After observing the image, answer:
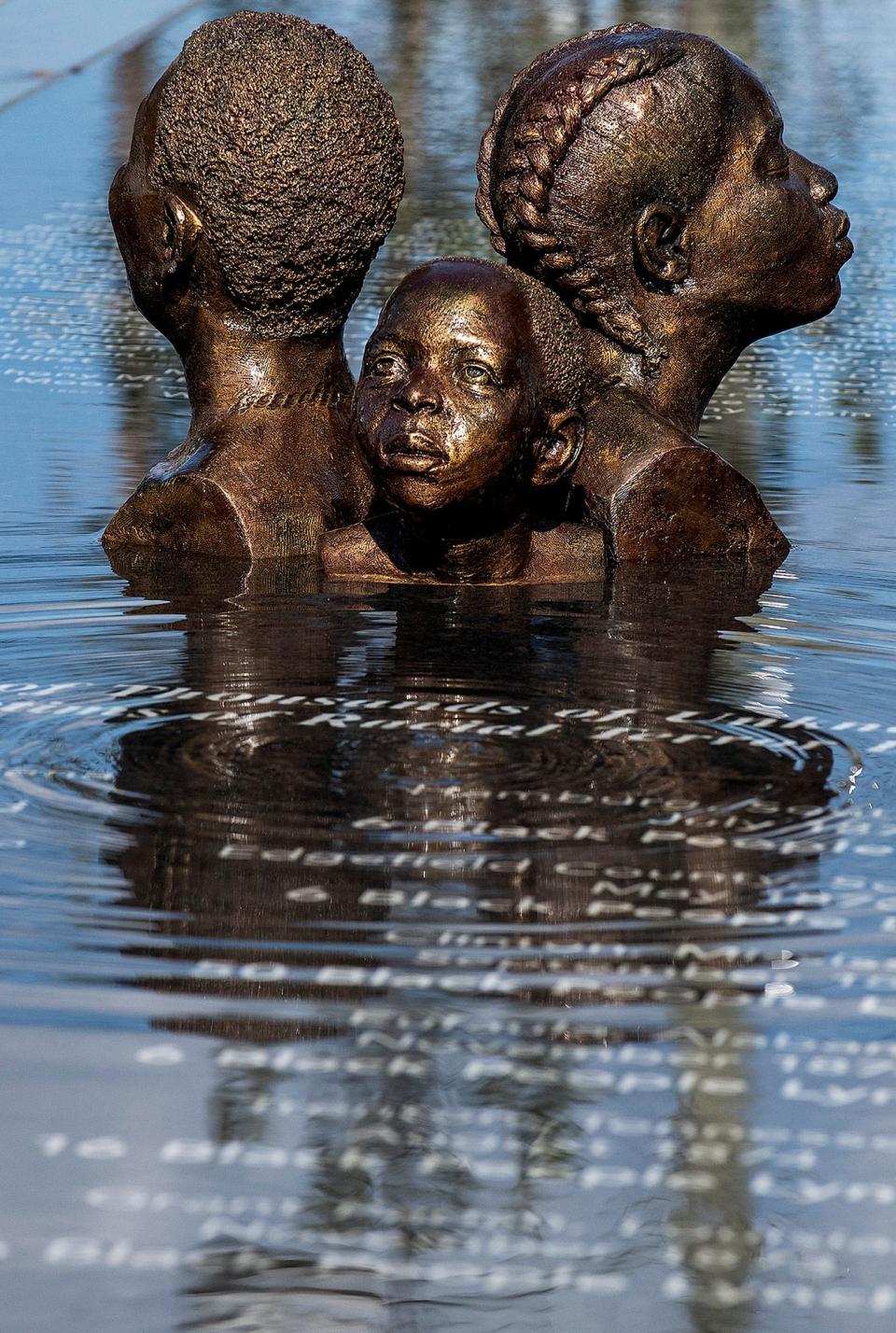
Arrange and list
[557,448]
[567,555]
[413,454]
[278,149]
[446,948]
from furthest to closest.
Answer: [567,555], [278,149], [557,448], [413,454], [446,948]

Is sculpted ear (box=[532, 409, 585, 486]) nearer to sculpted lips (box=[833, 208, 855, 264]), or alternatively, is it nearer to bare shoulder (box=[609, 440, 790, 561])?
bare shoulder (box=[609, 440, 790, 561])

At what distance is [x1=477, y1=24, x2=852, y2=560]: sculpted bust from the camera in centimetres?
602

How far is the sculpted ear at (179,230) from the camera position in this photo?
240 inches

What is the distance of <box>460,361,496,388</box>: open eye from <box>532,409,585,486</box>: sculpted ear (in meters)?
0.27

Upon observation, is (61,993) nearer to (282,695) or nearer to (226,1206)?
(226,1206)

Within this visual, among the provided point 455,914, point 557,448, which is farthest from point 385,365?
point 455,914

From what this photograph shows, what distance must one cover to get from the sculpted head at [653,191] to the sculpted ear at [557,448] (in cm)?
43

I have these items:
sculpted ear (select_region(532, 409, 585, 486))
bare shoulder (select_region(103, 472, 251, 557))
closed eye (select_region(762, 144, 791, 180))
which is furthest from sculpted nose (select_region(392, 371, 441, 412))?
closed eye (select_region(762, 144, 791, 180))

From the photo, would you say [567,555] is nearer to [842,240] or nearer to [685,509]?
[685,509]

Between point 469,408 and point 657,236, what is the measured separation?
846mm

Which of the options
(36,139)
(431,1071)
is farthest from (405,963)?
(36,139)

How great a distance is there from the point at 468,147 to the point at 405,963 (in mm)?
11204

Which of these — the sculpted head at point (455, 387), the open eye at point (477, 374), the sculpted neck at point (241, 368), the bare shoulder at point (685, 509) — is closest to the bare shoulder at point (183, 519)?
the sculpted neck at point (241, 368)

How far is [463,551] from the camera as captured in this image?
595 cm
